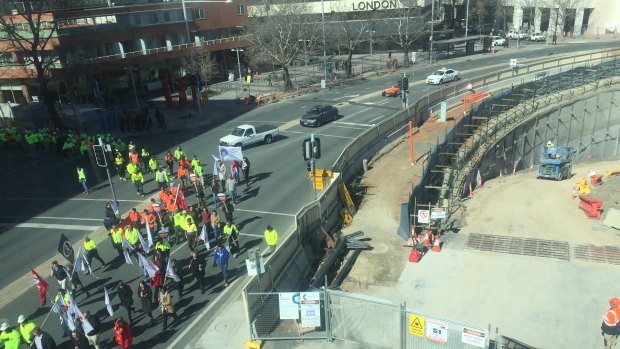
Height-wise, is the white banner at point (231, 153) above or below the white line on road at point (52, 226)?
above

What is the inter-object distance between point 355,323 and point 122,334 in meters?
6.50

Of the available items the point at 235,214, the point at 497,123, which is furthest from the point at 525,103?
the point at 235,214

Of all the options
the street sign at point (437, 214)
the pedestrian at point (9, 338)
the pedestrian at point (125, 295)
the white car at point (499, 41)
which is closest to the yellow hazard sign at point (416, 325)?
the street sign at point (437, 214)

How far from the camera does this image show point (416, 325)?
12625 millimetres

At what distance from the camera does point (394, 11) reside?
2896 inches

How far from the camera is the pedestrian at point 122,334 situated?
13.5m

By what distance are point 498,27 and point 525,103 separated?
70.9 m

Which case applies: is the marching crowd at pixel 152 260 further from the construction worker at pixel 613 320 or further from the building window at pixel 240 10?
the building window at pixel 240 10

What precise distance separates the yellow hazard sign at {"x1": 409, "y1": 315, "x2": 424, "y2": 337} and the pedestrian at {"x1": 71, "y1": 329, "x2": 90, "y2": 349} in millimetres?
9002

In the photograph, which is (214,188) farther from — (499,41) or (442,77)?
(499,41)

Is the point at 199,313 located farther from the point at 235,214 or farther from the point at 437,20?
the point at 437,20

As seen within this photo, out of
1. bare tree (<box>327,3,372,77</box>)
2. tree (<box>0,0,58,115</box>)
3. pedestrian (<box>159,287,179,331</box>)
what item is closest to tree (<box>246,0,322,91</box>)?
bare tree (<box>327,3,372,77</box>)

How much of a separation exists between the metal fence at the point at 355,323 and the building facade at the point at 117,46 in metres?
40.6

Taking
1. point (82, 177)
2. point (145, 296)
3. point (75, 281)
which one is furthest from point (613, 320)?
point (82, 177)
